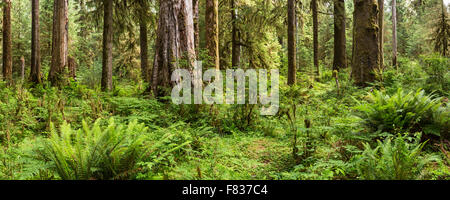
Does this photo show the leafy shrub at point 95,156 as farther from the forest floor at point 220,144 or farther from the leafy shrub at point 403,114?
the leafy shrub at point 403,114

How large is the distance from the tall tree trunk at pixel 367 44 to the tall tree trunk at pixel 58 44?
393 inches

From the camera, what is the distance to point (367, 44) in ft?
29.0

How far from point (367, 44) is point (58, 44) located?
10.6 meters

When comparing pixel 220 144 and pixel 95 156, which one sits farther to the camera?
pixel 220 144

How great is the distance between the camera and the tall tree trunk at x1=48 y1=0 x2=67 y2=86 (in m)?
10.0

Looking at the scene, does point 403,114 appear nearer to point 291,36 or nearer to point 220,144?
point 220,144

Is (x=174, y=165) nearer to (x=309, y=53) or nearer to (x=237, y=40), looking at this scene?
(x=237, y=40)

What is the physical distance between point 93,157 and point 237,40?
13077 mm

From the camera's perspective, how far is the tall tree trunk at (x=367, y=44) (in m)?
8.83

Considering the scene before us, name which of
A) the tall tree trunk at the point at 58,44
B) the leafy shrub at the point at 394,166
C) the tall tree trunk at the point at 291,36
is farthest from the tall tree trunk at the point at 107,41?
the leafy shrub at the point at 394,166

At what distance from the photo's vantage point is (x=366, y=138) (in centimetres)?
372

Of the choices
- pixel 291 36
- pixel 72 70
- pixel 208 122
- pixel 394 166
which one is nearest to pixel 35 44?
pixel 72 70

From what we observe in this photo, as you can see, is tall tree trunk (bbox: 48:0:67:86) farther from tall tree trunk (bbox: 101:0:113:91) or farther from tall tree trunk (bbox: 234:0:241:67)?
tall tree trunk (bbox: 234:0:241:67)
